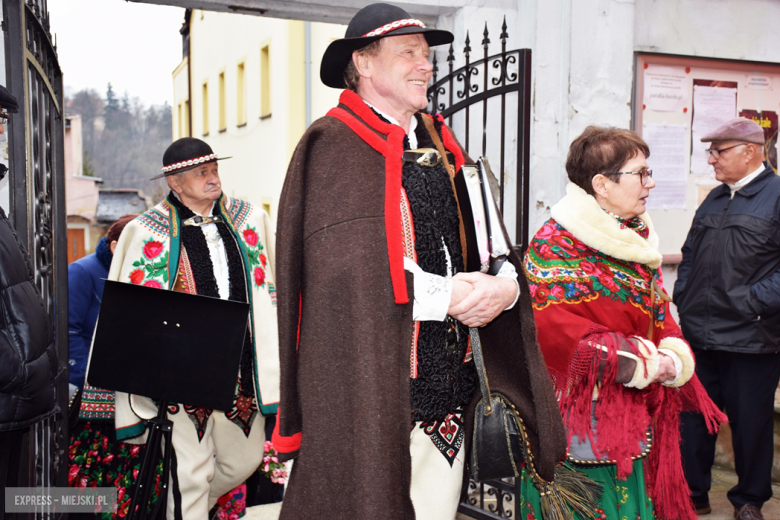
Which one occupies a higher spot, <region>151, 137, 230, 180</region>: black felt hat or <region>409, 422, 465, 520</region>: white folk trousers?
<region>151, 137, 230, 180</region>: black felt hat

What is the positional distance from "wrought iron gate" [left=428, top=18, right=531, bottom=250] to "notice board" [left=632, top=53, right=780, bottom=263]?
37.5 inches

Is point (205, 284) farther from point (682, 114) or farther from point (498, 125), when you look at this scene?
point (682, 114)

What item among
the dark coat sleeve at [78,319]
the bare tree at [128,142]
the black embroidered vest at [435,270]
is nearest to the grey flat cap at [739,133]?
the black embroidered vest at [435,270]

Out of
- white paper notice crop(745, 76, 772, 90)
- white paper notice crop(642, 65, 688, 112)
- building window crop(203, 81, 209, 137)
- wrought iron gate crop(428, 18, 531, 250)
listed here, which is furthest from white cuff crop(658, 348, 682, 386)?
building window crop(203, 81, 209, 137)

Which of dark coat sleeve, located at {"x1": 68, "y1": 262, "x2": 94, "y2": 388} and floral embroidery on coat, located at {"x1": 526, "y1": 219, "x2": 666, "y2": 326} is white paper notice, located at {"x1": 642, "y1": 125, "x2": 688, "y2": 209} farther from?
dark coat sleeve, located at {"x1": 68, "y1": 262, "x2": 94, "y2": 388}

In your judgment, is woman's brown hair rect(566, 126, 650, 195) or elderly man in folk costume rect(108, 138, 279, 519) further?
elderly man in folk costume rect(108, 138, 279, 519)

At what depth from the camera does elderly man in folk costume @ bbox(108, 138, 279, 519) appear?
3.28 metres

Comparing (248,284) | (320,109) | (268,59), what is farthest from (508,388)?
(268,59)

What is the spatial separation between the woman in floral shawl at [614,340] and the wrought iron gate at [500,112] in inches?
45.8

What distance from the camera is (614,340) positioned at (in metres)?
2.45

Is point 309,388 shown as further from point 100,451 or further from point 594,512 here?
point 100,451

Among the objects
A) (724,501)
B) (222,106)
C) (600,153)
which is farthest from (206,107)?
(600,153)

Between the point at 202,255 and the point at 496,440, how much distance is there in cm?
188

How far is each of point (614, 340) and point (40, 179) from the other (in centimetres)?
243
